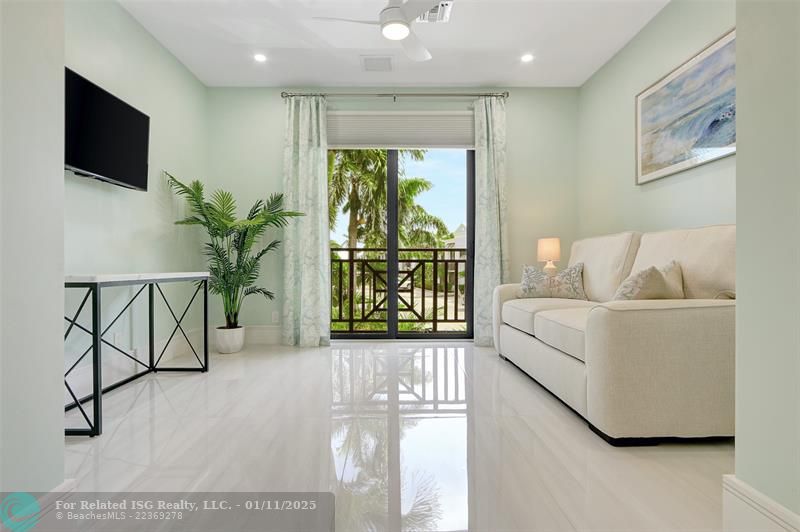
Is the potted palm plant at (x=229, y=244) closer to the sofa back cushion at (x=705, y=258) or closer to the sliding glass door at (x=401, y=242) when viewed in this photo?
the sliding glass door at (x=401, y=242)

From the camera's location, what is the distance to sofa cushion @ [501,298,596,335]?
2.69 metres

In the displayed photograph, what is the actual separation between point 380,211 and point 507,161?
1.45 meters

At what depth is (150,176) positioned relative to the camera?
3.09 m

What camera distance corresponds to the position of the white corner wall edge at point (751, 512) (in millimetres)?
914

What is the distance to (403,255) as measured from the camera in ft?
14.9

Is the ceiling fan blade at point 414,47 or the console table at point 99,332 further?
the ceiling fan blade at point 414,47

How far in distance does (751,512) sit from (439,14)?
3.01 metres

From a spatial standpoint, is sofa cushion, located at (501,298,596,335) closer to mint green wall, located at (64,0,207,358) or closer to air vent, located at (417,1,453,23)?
air vent, located at (417,1,453,23)

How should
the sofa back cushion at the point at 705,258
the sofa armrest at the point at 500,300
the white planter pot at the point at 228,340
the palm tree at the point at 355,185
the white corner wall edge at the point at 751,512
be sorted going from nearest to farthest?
1. the white corner wall edge at the point at 751,512
2. the sofa back cushion at the point at 705,258
3. the sofa armrest at the point at 500,300
4. the white planter pot at the point at 228,340
5. the palm tree at the point at 355,185

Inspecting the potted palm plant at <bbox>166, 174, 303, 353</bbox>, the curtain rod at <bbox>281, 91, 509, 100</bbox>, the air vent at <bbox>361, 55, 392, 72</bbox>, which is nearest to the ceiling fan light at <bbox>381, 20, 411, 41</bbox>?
the air vent at <bbox>361, 55, 392, 72</bbox>

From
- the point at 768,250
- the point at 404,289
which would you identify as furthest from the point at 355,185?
the point at 768,250

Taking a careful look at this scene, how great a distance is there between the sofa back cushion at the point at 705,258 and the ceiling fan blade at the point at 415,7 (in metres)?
2.00

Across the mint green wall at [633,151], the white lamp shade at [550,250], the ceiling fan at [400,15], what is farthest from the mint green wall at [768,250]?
the white lamp shade at [550,250]

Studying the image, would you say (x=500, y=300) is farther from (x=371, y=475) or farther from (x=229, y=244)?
(x=229, y=244)
